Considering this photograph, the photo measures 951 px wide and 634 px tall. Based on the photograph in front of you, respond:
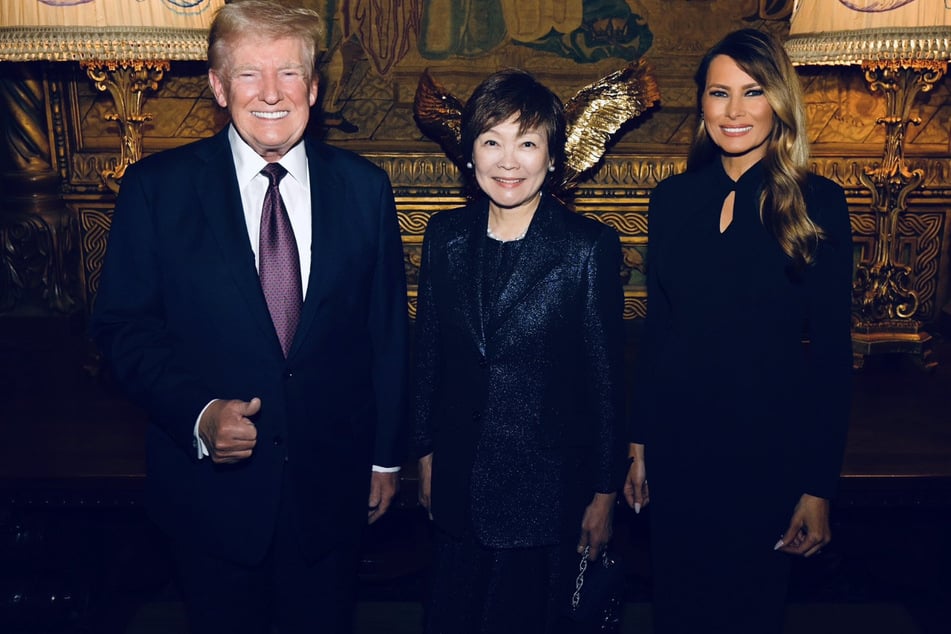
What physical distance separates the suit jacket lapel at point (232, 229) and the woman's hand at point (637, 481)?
3.04ft

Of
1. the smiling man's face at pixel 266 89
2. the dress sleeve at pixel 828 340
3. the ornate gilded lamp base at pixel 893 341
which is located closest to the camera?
the smiling man's face at pixel 266 89

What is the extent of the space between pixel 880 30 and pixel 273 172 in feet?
6.81

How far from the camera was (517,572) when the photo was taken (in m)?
2.09

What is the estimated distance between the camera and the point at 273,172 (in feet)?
6.48

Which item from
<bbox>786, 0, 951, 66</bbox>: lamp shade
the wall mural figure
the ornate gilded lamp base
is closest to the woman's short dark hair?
<bbox>786, 0, 951, 66</bbox>: lamp shade

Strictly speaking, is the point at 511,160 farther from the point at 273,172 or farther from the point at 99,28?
the point at 99,28

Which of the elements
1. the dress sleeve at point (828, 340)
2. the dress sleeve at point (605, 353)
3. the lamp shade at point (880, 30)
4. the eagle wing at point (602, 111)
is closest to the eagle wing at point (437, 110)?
the eagle wing at point (602, 111)

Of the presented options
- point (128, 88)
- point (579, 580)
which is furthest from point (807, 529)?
point (128, 88)

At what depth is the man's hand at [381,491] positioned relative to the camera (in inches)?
86.2

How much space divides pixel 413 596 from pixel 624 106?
212cm

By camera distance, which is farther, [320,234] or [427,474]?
[427,474]

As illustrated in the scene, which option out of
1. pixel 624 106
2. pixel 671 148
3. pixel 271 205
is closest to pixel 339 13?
pixel 624 106

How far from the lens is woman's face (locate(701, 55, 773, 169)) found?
2.02 metres

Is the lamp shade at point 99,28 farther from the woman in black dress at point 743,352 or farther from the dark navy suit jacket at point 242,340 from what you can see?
the woman in black dress at point 743,352
